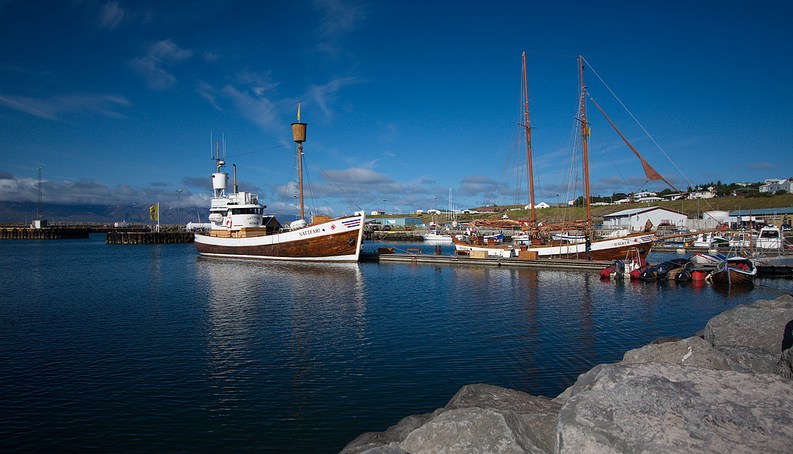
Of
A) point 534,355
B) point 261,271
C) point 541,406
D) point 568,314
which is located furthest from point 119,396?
point 261,271

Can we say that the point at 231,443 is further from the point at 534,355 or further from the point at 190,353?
the point at 534,355

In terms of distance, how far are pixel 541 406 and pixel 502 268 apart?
34.4m

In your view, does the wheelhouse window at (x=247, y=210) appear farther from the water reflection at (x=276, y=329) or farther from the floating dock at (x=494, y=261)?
the water reflection at (x=276, y=329)

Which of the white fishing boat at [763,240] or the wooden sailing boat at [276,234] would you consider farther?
the wooden sailing boat at [276,234]

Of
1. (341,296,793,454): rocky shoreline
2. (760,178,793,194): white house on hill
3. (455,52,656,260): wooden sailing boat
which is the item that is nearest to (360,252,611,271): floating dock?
(455,52,656,260): wooden sailing boat

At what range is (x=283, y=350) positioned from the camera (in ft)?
52.4

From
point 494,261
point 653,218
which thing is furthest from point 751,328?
point 653,218

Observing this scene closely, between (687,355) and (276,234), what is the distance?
146 ft

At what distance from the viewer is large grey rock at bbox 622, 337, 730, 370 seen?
7921 millimetres

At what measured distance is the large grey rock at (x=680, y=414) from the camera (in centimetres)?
467

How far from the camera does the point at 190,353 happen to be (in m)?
15.6

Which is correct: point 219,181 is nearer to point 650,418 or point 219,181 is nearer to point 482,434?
point 482,434

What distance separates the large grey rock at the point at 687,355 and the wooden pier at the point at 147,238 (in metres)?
107

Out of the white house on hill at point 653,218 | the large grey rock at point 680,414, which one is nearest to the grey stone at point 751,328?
the large grey rock at point 680,414
